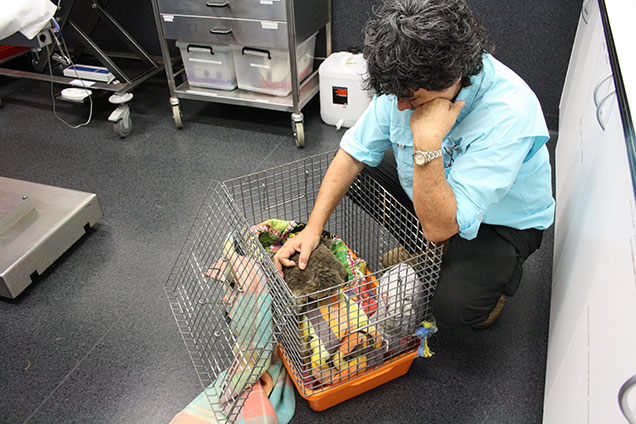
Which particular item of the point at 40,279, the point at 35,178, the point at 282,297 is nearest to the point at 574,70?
the point at 282,297

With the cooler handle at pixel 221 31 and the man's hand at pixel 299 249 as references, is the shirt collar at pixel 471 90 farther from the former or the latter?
the cooler handle at pixel 221 31

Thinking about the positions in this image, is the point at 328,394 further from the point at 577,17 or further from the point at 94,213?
the point at 577,17

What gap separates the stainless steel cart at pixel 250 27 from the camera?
77.0 inches

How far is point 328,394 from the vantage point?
117 cm

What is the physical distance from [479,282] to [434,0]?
0.64 meters

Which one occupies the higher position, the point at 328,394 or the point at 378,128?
the point at 378,128

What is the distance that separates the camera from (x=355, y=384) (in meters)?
1.19

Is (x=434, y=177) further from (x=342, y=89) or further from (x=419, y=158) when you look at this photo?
(x=342, y=89)

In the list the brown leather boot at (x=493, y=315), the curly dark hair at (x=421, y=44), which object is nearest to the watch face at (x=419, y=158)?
the curly dark hair at (x=421, y=44)

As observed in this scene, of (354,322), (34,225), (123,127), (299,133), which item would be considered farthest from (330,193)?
(123,127)

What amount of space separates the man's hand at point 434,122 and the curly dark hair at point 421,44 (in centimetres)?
5

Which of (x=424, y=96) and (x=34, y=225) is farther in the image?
(x=34, y=225)

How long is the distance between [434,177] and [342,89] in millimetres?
1317

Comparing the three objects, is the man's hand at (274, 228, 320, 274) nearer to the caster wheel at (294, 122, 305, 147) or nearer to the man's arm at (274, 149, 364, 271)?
the man's arm at (274, 149, 364, 271)
